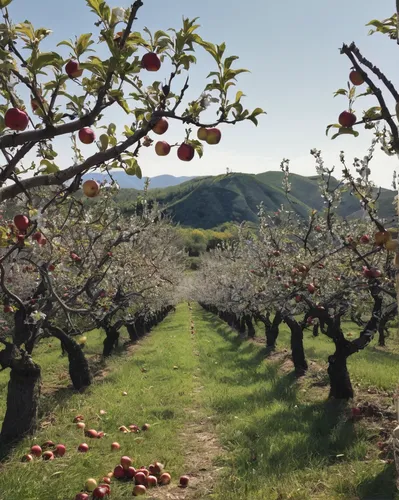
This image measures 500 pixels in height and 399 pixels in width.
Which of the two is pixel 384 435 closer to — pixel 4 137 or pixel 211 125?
pixel 211 125

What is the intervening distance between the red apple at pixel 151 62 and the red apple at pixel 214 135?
527 millimetres

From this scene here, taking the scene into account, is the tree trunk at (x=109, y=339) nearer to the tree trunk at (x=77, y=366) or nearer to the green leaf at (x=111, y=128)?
the tree trunk at (x=77, y=366)

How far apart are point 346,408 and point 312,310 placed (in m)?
2.60

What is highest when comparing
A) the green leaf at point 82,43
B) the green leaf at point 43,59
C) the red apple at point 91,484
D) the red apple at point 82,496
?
the green leaf at point 82,43

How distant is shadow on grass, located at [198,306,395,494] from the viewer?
6.44m

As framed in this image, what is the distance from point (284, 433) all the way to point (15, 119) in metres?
7.40

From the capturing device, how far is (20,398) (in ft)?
26.5

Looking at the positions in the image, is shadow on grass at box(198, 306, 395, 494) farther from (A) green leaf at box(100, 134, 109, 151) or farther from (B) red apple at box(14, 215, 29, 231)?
(A) green leaf at box(100, 134, 109, 151)

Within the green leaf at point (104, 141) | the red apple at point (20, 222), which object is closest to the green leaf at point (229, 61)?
the green leaf at point (104, 141)

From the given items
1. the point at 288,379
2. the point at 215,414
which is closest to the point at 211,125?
the point at 215,414

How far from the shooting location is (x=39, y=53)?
2.30m

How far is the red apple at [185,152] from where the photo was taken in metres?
2.97

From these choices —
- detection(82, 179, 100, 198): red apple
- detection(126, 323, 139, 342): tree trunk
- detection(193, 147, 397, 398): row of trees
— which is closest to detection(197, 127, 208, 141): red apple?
detection(82, 179, 100, 198): red apple

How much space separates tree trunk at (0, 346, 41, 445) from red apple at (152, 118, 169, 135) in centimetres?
666
